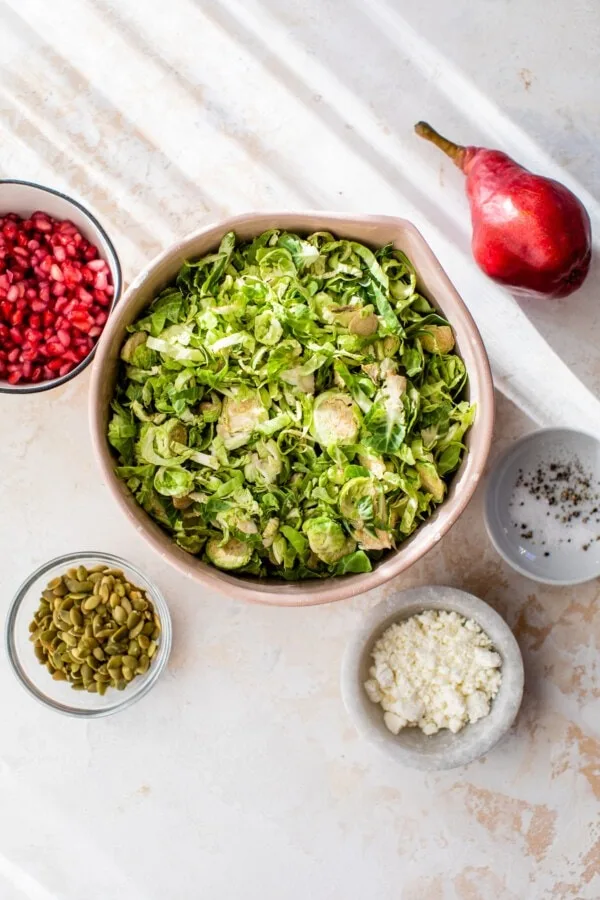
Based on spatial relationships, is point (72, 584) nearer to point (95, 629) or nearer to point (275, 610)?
point (95, 629)

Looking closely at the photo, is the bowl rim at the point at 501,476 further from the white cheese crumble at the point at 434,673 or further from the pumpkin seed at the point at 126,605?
the pumpkin seed at the point at 126,605

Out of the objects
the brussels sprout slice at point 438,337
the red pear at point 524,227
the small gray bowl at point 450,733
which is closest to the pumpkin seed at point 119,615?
the small gray bowl at point 450,733

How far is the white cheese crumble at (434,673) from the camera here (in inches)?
67.7

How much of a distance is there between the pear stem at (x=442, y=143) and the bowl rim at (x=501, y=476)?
22.0 inches

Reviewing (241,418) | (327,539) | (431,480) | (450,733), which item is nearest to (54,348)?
(241,418)

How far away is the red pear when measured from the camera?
Result: 5.34 feet

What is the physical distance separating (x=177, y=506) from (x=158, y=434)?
0.43 feet

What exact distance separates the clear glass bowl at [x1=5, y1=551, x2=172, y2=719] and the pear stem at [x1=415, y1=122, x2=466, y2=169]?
103 centimetres

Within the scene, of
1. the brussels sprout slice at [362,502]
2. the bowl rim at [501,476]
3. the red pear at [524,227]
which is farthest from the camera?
the bowl rim at [501,476]

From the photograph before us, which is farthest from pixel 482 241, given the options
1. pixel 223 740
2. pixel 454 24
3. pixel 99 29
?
pixel 223 740

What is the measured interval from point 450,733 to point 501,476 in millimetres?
520

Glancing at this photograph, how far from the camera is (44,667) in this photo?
6.04 feet

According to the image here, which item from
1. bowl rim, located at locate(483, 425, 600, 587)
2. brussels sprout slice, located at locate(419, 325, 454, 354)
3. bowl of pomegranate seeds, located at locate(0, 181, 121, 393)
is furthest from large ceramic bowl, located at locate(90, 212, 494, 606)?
bowl rim, located at locate(483, 425, 600, 587)

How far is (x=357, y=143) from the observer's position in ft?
5.90
